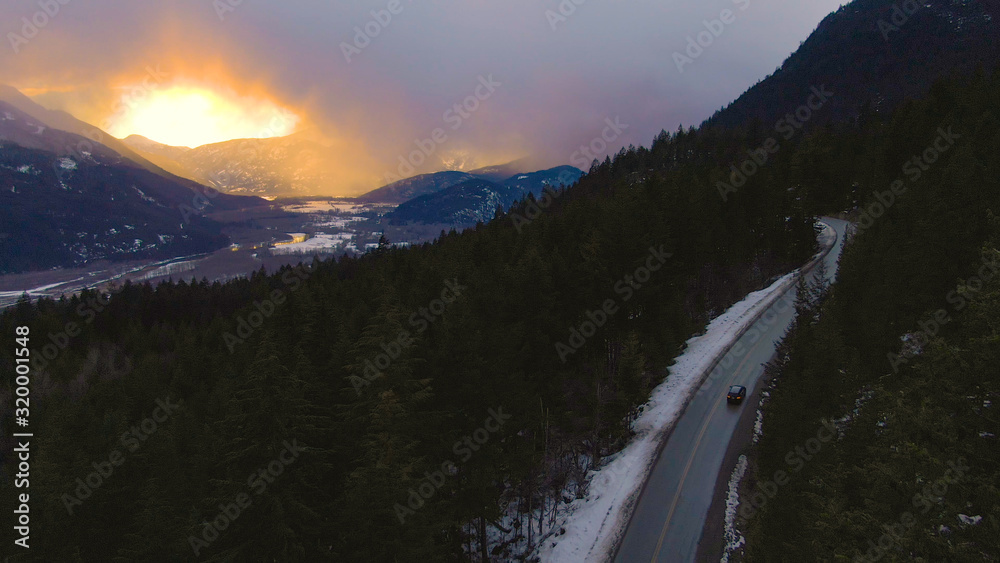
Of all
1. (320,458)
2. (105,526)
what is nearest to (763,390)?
(320,458)

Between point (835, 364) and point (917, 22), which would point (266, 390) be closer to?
point (835, 364)

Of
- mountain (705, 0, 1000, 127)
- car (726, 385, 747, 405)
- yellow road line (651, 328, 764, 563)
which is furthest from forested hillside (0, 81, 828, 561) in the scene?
mountain (705, 0, 1000, 127)

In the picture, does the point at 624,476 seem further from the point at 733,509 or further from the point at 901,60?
the point at 901,60

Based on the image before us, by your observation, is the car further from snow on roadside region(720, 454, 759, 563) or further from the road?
snow on roadside region(720, 454, 759, 563)

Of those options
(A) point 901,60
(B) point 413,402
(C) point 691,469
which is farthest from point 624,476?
(A) point 901,60

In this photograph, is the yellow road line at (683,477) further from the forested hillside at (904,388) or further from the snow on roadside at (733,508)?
the forested hillside at (904,388)
